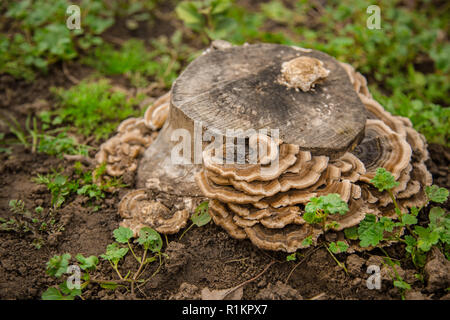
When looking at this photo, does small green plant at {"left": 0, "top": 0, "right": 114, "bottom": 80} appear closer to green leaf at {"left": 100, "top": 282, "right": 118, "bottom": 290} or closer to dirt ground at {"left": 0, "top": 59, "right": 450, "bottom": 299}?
dirt ground at {"left": 0, "top": 59, "right": 450, "bottom": 299}

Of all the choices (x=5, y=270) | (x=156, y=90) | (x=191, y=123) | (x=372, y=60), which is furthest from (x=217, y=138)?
(x=372, y=60)

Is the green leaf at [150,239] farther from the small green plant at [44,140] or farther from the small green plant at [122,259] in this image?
the small green plant at [44,140]

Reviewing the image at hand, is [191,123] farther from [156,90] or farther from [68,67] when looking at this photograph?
[68,67]

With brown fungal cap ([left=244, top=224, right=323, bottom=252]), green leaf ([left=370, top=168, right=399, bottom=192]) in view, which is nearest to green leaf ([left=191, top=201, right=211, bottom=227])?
brown fungal cap ([left=244, top=224, right=323, bottom=252])

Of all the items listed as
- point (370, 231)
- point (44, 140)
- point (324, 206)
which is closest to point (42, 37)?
point (44, 140)

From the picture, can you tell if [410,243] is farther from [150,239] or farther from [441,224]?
[150,239]

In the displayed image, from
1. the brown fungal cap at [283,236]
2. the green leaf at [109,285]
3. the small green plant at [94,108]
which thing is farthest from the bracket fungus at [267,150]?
the small green plant at [94,108]
